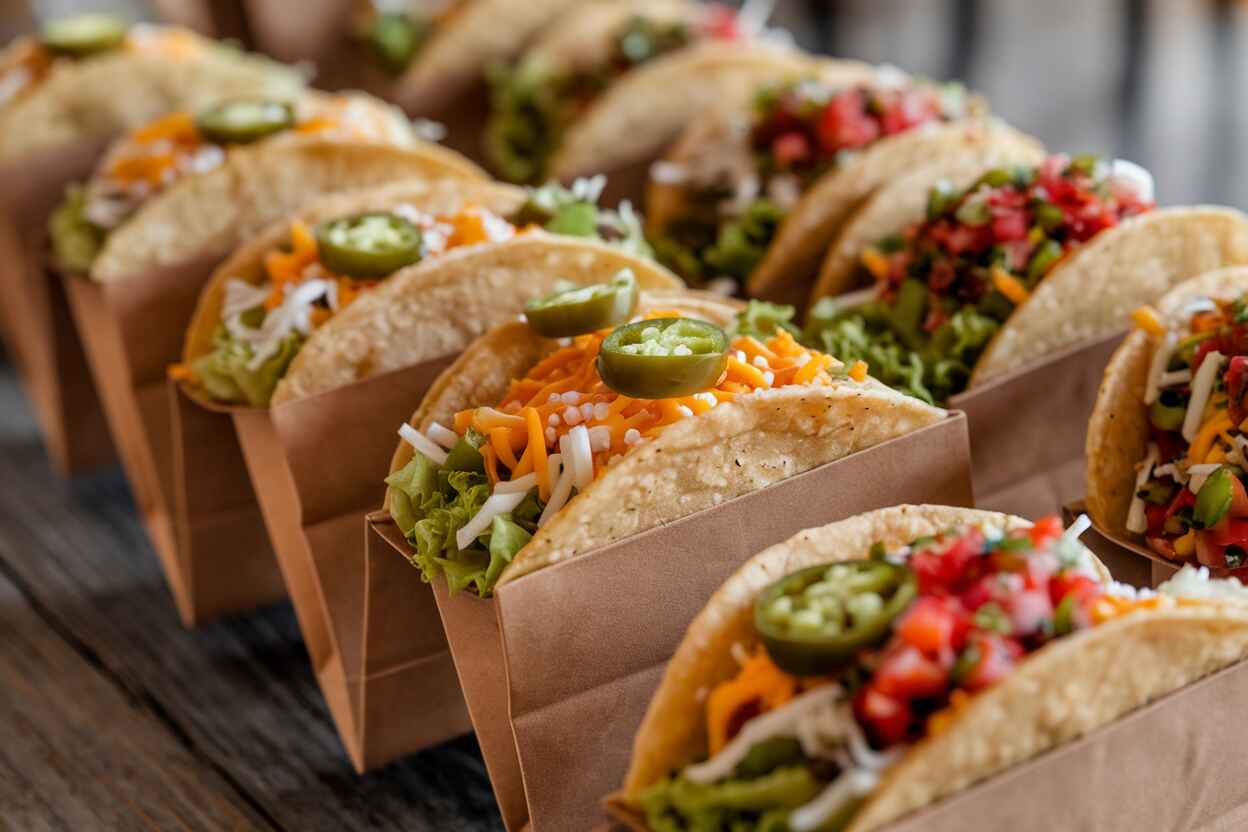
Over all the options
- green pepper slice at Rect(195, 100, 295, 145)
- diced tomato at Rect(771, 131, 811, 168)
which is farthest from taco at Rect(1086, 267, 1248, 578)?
green pepper slice at Rect(195, 100, 295, 145)

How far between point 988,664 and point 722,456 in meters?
0.67

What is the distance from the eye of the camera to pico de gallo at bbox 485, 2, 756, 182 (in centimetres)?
477

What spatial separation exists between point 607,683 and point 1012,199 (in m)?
1.52

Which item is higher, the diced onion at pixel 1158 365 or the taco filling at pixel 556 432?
the taco filling at pixel 556 432

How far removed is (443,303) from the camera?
2920 millimetres

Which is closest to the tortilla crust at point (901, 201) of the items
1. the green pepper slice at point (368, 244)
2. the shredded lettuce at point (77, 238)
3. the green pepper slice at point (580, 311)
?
the green pepper slice at point (580, 311)

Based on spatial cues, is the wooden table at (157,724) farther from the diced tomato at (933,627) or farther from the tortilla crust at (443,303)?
the diced tomato at (933,627)

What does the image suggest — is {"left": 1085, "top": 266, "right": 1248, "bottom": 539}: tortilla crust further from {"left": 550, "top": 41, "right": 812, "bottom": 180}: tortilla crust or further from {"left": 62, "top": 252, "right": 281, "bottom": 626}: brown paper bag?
{"left": 62, "top": 252, "right": 281, "bottom": 626}: brown paper bag

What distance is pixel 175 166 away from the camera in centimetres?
374

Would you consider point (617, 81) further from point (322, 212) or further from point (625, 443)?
point (625, 443)

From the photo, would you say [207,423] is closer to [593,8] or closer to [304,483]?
[304,483]

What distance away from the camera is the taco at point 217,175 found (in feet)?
11.4

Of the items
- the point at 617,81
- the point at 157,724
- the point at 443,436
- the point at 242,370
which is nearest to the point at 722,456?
the point at 443,436

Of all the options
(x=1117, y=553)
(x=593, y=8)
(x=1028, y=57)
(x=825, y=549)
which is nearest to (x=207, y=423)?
(x=825, y=549)
